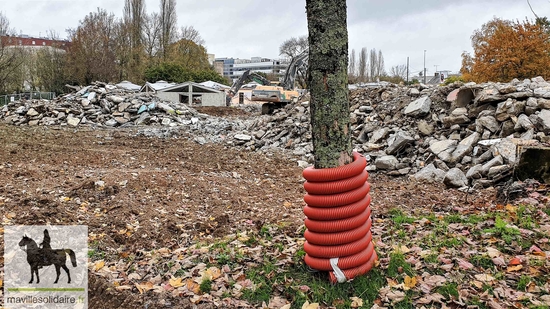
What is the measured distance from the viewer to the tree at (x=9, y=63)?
97.1ft

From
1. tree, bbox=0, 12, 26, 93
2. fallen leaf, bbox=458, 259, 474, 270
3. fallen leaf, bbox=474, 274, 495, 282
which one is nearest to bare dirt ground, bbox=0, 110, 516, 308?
fallen leaf, bbox=458, 259, 474, 270

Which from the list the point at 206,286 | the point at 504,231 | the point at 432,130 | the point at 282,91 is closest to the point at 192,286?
the point at 206,286

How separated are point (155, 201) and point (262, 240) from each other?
2149 millimetres

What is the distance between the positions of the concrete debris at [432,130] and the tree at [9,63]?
20526 mm

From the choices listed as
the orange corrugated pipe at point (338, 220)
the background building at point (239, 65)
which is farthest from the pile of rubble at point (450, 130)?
the background building at point (239, 65)

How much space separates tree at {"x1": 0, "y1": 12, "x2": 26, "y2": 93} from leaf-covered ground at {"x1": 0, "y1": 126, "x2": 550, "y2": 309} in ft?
89.9

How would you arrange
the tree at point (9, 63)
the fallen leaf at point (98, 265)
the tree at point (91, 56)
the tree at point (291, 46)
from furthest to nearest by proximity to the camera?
the tree at point (291, 46)
the tree at point (91, 56)
the tree at point (9, 63)
the fallen leaf at point (98, 265)

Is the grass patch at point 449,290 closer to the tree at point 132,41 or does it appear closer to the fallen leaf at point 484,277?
the fallen leaf at point 484,277

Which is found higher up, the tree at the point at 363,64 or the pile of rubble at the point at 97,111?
the tree at the point at 363,64

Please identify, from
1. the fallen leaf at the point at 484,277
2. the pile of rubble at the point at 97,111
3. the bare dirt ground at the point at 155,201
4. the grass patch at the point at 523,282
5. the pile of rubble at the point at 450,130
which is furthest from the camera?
the pile of rubble at the point at 97,111

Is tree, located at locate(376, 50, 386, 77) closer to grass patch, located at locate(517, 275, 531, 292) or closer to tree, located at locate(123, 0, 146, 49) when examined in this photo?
tree, located at locate(123, 0, 146, 49)

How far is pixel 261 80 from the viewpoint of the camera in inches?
957

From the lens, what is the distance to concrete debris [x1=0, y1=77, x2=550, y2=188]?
7.04m

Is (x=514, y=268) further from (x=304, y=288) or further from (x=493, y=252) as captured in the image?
(x=304, y=288)
